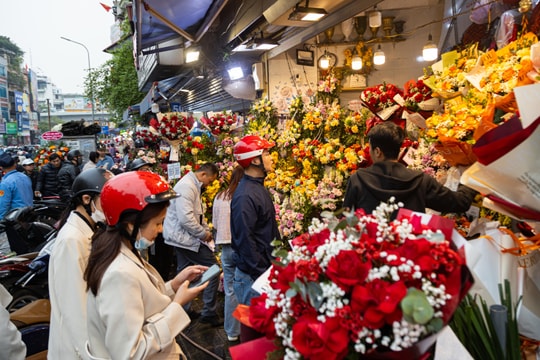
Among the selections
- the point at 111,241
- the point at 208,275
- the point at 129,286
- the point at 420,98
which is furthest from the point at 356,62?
the point at 129,286

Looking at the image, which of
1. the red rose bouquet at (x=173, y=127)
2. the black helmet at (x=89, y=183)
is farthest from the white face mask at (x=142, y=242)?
the red rose bouquet at (x=173, y=127)

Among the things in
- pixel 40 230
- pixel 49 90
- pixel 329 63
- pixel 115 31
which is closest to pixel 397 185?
pixel 329 63

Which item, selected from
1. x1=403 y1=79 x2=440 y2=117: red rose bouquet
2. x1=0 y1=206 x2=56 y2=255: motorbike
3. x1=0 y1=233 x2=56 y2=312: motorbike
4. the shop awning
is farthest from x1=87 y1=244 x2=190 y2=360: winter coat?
x1=0 y1=206 x2=56 y2=255: motorbike

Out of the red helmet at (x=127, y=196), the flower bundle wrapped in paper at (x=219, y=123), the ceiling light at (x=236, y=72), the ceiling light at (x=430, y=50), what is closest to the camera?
the red helmet at (x=127, y=196)

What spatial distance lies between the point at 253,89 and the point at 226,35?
1899 mm

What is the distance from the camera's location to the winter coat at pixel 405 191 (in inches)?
108

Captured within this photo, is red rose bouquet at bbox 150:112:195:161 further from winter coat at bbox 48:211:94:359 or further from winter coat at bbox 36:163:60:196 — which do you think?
winter coat at bbox 36:163:60:196

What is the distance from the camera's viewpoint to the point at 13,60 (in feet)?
228

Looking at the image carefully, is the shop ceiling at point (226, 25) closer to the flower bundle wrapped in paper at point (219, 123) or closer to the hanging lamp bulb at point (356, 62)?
the hanging lamp bulb at point (356, 62)

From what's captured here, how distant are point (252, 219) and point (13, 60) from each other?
81905 mm

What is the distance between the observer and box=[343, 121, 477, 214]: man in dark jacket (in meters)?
2.74

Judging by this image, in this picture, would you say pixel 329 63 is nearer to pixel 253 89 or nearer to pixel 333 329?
pixel 253 89

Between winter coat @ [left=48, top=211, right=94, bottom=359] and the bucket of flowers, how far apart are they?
163cm

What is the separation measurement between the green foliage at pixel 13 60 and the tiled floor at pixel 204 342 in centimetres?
7581
